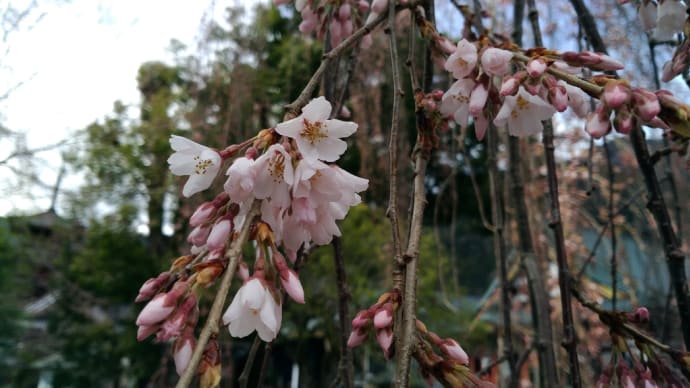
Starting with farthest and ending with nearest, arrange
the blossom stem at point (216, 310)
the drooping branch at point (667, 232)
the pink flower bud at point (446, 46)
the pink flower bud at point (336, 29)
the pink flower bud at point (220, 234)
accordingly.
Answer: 1. the pink flower bud at point (336, 29)
2. the drooping branch at point (667, 232)
3. the pink flower bud at point (446, 46)
4. the pink flower bud at point (220, 234)
5. the blossom stem at point (216, 310)

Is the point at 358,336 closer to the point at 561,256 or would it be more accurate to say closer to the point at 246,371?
the point at 246,371

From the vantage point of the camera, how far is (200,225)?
457 mm

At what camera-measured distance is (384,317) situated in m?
0.42

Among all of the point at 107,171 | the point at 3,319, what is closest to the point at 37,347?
the point at 3,319

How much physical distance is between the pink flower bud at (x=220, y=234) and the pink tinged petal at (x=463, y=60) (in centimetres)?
32

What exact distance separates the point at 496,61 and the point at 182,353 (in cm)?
41

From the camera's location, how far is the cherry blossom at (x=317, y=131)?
1.44ft

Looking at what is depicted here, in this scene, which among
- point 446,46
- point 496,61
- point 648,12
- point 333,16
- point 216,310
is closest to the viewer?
point 216,310

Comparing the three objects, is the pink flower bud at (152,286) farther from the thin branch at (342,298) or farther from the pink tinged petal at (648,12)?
the pink tinged petal at (648,12)

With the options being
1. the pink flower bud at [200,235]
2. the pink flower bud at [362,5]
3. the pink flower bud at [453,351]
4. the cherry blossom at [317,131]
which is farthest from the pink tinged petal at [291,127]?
the pink flower bud at [362,5]

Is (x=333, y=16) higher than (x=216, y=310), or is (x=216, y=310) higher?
(x=333, y=16)

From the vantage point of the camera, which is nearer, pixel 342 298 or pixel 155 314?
pixel 155 314

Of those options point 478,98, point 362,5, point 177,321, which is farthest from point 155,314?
point 362,5

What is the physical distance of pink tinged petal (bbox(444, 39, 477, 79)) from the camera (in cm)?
57
